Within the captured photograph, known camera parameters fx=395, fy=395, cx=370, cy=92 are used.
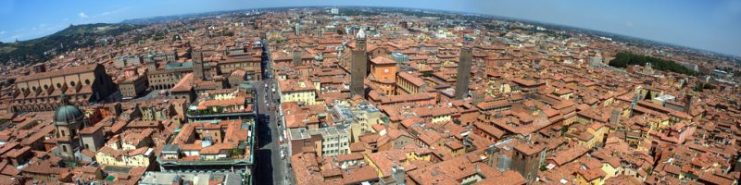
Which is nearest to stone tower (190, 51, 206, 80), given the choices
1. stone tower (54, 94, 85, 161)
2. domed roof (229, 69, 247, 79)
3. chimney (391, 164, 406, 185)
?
domed roof (229, 69, 247, 79)

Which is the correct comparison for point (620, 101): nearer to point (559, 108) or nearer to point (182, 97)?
point (559, 108)

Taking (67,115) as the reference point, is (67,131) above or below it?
below

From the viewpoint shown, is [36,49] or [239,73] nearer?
[239,73]

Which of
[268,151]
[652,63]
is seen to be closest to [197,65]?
[268,151]

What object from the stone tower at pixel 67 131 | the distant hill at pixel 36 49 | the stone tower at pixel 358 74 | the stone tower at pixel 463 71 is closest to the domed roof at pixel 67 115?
the stone tower at pixel 67 131

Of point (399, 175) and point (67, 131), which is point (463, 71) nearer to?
point (399, 175)

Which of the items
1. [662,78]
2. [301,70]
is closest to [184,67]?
[301,70]

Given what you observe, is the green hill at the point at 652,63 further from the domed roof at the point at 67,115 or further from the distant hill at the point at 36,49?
the distant hill at the point at 36,49
